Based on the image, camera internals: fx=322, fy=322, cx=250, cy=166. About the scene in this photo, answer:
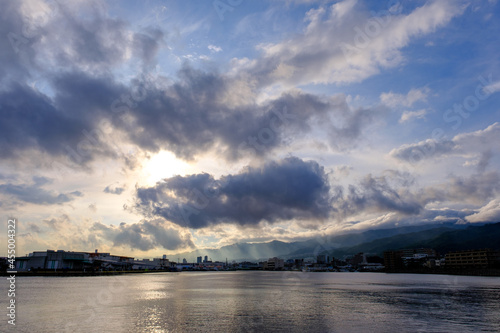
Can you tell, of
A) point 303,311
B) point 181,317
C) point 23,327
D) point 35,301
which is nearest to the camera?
point 23,327

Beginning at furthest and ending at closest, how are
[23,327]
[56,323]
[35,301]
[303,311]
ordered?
[35,301] < [303,311] < [56,323] < [23,327]

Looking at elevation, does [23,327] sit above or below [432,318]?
above

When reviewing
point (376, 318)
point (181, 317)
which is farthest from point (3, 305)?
point (376, 318)

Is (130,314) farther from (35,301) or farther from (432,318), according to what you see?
(432,318)

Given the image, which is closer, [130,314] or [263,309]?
[130,314]

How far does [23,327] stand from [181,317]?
17.1m

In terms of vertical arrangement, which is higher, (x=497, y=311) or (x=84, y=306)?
(x=84, y=306)

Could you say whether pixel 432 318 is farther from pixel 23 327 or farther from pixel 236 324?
pixel 23 327

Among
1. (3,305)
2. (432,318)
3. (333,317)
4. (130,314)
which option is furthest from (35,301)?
(432,318)

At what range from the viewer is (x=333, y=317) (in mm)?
42656

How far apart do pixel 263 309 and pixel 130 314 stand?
1924 centimetres

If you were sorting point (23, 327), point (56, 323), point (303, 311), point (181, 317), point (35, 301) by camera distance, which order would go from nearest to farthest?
point (23, 327), point (56, 323), point (181, 317), point (303, 311), point (35, 301)

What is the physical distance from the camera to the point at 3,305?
49.5 metres

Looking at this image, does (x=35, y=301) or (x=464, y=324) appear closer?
(x=464, y=324)
